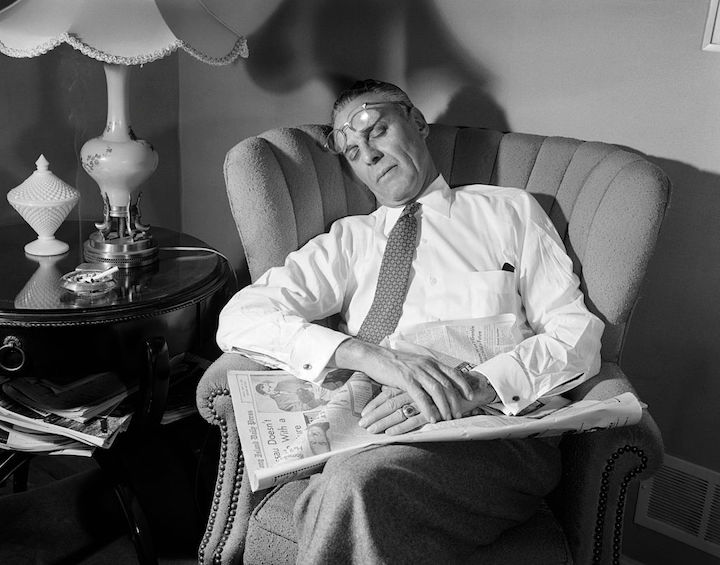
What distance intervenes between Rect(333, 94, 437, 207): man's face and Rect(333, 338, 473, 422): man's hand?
0.40 m

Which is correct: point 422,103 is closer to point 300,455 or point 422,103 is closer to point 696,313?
point 696,313

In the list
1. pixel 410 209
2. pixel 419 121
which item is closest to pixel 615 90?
pixel 419 121

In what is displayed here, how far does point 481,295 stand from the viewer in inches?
68.9

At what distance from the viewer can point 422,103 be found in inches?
89.4

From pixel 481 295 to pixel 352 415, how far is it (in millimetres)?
424

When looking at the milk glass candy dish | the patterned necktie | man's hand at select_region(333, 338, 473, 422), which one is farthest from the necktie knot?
the milk glass candy dish

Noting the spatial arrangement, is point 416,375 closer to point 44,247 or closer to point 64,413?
point 64,413

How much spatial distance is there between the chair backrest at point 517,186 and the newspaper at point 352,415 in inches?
9.4

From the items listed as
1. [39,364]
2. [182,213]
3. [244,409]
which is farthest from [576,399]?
[182,213]

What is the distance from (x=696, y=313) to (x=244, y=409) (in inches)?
44.7

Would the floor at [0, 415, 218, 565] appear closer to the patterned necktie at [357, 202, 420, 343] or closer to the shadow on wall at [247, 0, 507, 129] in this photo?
the patterned necktie at [357, 202, 420, 343]

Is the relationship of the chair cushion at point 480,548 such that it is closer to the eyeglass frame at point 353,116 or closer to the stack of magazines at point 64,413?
the stack of magazines at point 64,413

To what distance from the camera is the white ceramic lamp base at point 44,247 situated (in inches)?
78.3

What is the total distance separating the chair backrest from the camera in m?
1.67
